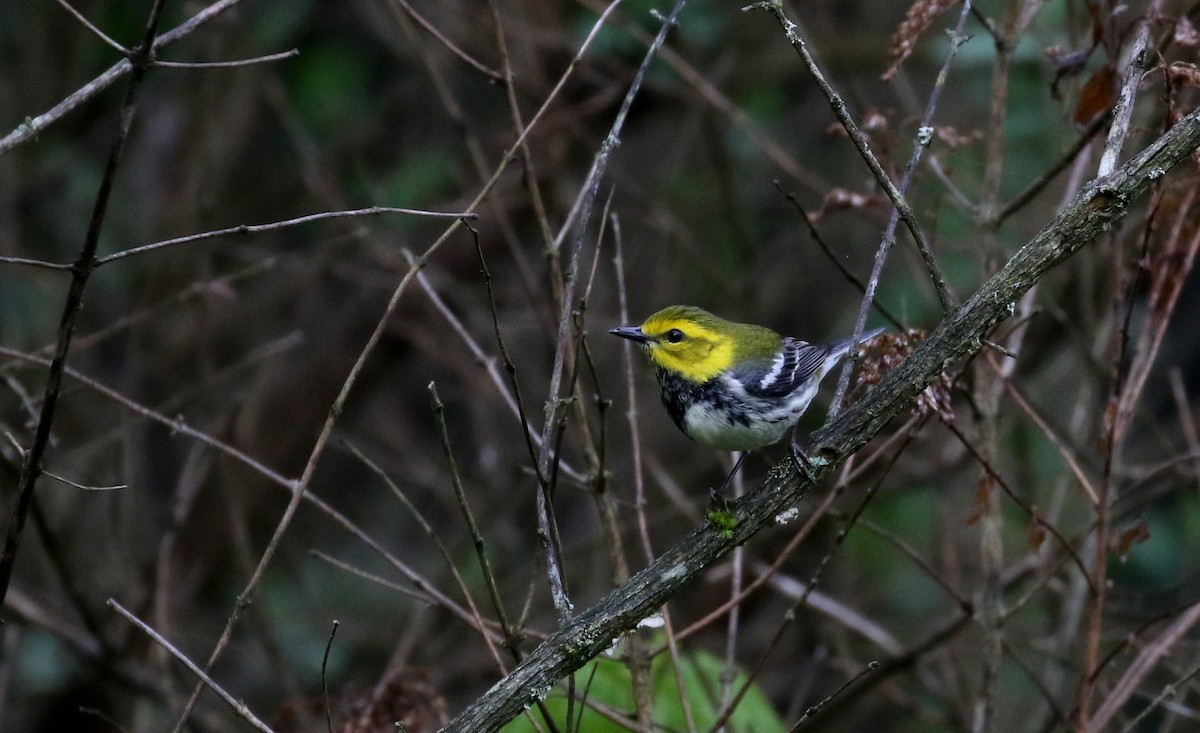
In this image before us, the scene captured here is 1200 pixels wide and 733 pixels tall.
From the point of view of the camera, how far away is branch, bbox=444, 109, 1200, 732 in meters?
2.40

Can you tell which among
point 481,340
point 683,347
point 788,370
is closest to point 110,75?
point 683,347

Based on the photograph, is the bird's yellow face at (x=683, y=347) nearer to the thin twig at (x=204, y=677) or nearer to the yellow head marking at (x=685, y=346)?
the yellow head marking at (x=685, y=346)

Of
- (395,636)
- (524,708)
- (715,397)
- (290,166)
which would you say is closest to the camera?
(524,708)

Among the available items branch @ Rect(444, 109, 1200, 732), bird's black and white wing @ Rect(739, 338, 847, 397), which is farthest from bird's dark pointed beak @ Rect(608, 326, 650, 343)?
branch @ Rect(444, 109, 1200, 732)

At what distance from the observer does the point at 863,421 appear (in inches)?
102

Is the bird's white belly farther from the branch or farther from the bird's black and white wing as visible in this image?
the branch

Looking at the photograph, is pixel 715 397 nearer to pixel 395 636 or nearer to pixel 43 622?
pixel 43 622

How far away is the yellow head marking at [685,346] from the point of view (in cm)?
380

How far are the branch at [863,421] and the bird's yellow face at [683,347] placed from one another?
46.6 inches

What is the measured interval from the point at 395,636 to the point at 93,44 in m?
3.73

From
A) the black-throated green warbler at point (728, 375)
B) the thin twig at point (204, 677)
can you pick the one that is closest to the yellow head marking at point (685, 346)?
the black-throated green warbler at point (728, 375)

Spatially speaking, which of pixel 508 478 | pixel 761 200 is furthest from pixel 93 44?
pixel 761 200

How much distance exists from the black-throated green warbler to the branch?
925 millimetres

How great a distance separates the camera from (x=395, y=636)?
6.55 metres
